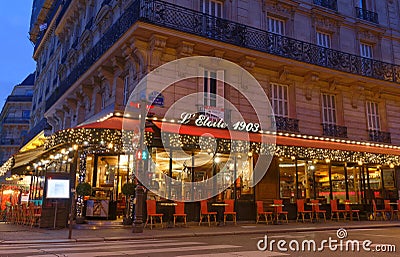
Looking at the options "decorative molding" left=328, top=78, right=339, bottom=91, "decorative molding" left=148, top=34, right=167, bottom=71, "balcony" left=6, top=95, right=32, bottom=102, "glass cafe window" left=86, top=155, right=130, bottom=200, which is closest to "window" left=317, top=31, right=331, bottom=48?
"decorative molding" left=328, top=78, right=339, bottom=91

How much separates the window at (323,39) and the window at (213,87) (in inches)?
217

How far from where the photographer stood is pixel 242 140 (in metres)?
12.1

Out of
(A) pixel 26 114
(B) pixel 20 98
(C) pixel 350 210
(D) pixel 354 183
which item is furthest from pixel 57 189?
(B) pixel 20 98

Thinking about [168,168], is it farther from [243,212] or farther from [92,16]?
[92,16]

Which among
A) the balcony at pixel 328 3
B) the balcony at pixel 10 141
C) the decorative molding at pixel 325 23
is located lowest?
the balcony at pixel 10 141

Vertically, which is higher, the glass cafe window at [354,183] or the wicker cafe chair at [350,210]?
the glass cafe window at [354,183]

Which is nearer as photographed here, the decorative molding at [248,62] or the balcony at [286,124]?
the decorative molding at [248,62]

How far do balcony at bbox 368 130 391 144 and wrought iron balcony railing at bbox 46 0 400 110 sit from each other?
234 centimetres

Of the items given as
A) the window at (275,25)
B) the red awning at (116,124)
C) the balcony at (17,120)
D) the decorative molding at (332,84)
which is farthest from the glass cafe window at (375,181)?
the balcony at (17,120)

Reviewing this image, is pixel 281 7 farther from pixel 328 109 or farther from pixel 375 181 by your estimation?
pixel 375 181

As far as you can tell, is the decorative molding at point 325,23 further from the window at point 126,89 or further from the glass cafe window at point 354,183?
the window at point 126,89

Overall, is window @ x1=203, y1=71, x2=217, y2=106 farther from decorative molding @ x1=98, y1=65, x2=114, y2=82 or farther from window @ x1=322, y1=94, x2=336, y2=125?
window @ x1=322, y1=94, x2=336, y2=125

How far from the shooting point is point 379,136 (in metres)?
16.6

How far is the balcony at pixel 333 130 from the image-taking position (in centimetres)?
1538
